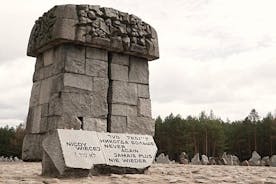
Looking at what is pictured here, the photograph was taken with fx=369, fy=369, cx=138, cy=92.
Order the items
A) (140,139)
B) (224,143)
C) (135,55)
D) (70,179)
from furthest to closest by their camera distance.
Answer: (224,143)
(135,55)
(140,139)
(70,179)

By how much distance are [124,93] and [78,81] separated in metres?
1.18

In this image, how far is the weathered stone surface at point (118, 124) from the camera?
8.41m

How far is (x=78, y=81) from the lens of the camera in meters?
8.12

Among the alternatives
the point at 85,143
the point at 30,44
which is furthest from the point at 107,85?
the point at 85,143

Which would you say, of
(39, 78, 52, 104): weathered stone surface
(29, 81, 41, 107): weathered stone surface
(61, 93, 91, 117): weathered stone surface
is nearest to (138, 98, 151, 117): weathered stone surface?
(61, 93, 91, 117): weathered stone surface

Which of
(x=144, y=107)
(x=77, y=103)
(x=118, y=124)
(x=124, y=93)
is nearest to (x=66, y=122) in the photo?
(x=77, y=103)

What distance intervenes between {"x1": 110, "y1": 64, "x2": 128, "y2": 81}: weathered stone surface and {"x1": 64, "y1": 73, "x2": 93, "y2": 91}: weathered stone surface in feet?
2.09

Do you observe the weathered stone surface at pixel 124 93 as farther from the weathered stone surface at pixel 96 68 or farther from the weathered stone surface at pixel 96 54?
the weathered stone surface at pixel 96 54

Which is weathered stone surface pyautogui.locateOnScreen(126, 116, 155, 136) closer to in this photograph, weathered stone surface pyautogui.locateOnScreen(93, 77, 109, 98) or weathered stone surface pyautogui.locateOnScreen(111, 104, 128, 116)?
weathered stone surface pyautogui.locateOnScreen(111, 104, 128, 116)

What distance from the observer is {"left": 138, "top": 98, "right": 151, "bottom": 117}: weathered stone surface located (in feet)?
29.3

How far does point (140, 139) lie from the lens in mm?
6250

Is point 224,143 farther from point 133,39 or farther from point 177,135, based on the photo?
point 133,39

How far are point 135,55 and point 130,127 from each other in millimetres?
1839

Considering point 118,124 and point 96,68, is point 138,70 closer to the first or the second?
point 96,68
